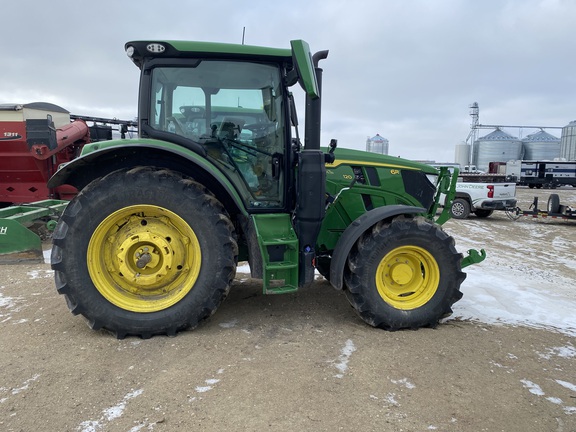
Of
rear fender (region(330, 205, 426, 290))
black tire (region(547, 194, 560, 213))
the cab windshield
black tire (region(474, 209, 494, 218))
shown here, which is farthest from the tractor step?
black tire (region(474, 209, 494, 218))

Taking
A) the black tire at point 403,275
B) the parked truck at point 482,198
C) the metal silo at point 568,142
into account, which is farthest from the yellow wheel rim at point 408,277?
the metal silo at point 568,142

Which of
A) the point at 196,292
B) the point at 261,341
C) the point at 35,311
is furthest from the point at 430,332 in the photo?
the point at 35,311

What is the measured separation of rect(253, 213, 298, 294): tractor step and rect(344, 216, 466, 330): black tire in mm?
516

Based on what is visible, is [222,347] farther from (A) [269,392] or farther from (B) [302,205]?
(B) [302,205]

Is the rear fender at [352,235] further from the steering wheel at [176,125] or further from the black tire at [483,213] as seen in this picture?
the black tire at [483,213]

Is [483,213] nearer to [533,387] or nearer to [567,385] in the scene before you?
[567,385]

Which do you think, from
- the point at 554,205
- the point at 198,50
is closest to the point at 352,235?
the point at 198,50

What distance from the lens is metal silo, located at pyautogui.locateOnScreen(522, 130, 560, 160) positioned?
4584cm

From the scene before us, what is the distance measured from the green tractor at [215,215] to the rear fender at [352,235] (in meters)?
0.01

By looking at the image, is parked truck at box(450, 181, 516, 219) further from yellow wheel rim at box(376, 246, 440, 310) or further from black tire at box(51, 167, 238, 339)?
black tire at box(51, 167, 238, 339)

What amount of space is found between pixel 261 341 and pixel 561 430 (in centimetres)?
205

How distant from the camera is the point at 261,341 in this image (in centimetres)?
339

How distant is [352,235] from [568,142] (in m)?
46.5

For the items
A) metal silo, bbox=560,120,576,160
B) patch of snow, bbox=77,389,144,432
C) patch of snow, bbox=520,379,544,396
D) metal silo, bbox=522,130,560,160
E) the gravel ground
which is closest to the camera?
patch of snow, bbox=77,389,144,432
